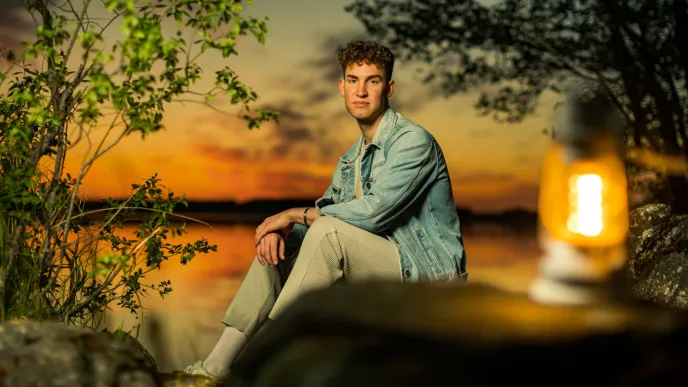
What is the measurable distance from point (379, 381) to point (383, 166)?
252cm

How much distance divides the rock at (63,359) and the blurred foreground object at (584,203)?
4.64ft

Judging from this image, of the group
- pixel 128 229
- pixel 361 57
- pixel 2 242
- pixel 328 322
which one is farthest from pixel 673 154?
pixel 328 322

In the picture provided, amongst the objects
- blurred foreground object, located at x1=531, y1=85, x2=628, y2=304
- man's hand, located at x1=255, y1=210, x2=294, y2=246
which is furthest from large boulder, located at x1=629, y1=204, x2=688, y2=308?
blurred foreground object, located at x1=531, y1=85, x2=628, y2=304

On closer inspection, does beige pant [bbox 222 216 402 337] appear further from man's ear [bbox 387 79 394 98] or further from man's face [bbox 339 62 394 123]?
man's ear [bbox 387 79 394 98]

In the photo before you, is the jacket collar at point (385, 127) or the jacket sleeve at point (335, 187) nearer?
the jacket collar at point (385, 127)

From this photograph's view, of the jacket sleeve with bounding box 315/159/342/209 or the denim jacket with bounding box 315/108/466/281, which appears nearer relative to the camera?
the denim jacket with bounding box 315/108/466/281

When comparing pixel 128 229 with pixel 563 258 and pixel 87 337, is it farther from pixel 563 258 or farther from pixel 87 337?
pixel 563 258

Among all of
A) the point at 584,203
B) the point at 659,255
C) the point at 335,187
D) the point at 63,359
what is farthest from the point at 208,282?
the point at 584,203

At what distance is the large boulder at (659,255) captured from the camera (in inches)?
159

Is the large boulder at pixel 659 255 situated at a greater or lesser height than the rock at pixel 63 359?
greater

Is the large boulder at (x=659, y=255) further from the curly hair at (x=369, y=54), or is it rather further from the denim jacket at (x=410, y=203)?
the curly hair at (x=369, y=54)

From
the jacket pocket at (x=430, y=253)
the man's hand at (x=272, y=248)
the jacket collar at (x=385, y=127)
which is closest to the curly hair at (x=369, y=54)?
the jacket collar at (x=385, y=127)

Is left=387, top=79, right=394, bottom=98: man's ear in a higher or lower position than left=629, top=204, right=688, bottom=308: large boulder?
higher

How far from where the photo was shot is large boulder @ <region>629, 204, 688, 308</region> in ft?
13.3
